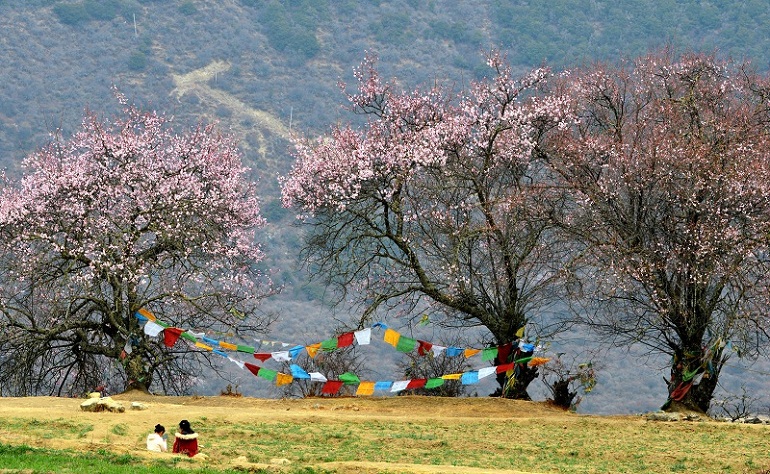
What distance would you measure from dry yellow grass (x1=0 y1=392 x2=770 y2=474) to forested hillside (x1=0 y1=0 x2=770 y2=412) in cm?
7619

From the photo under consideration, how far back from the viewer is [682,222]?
91.6 feet

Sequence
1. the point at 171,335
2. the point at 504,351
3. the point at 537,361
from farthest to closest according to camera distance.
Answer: the point at 171,335, the point at 504,351, the point at 537,361

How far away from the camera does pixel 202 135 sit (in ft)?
119

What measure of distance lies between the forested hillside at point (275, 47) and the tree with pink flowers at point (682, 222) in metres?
72.8

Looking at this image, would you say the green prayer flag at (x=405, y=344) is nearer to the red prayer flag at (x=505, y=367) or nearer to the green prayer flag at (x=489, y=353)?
the green prayer flag at (x=489, y=353)

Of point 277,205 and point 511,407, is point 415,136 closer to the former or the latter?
point 511,407

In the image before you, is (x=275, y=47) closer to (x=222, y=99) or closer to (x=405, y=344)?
(x=222, y=99)

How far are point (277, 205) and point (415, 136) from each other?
59918 mm

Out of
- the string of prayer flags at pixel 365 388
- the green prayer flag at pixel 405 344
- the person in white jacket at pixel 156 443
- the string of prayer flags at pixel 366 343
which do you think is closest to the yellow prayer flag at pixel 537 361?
the string of prayer flags at pixel 366 343

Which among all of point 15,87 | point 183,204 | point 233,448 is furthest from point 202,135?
point 15,87

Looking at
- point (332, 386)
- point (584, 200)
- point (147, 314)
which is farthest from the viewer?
point (147, 314)

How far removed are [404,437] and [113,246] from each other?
12124mm

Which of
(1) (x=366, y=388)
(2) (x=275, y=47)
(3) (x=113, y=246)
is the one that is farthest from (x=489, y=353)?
(2) (x=275, y=47)

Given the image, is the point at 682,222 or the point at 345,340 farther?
the point at 345,340
